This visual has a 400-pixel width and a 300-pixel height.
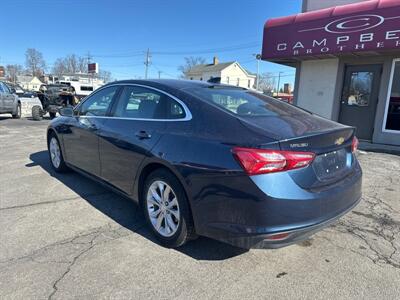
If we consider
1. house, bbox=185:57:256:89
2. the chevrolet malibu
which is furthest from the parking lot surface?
house, bbox=185:57:256:89

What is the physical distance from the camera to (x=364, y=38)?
26.8 feet

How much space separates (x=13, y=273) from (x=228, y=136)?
2.07 m

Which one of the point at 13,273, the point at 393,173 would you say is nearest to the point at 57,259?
the point at 13,273

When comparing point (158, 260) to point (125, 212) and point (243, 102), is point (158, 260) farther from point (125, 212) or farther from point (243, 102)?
point (243, 102)

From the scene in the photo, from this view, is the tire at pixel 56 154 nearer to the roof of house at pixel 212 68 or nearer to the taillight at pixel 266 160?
the taillight at pixel 266 160

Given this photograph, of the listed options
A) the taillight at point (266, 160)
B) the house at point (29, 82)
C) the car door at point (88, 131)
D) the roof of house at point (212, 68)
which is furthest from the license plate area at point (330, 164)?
the house at point (29, 82)

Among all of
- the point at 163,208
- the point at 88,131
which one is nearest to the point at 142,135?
the point at 163,208

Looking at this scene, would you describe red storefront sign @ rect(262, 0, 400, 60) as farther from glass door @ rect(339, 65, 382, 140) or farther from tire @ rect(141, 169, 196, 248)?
tire @ rect(141, 169, 196, 248)

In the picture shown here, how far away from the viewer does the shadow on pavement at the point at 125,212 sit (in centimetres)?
308

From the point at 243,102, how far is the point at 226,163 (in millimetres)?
1064

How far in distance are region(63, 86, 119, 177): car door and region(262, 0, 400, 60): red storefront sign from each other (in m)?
6.69

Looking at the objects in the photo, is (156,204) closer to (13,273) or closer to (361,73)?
(13,273)

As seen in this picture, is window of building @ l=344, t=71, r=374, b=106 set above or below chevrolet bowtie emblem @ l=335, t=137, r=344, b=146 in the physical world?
above

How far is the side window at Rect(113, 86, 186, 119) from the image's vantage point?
3214 millimetres
